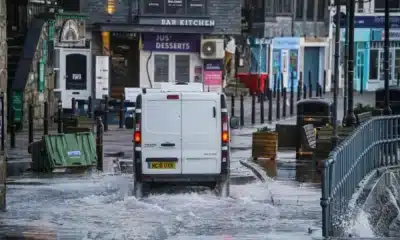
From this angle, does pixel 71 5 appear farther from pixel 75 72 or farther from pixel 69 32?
pixel 69 32

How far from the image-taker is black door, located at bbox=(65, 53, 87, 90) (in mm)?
47594

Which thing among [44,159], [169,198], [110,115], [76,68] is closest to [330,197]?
[169,198]

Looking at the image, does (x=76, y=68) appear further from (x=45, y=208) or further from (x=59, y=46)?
(x=45, y=208)

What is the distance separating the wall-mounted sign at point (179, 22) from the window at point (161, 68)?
4.81ft

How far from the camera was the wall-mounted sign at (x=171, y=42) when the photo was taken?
50.5 metres

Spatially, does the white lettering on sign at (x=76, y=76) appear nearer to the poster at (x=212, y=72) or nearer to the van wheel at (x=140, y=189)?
the poster at (x=212, y=72)

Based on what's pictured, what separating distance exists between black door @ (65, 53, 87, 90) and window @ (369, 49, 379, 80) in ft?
90.6

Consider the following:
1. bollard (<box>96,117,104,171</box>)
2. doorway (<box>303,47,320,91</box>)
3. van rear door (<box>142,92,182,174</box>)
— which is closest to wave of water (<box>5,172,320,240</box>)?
van rear door (<box>142,92,182,174</box>)

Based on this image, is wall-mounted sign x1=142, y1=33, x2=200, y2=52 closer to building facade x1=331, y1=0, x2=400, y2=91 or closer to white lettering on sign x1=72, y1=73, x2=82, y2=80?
white lettering on sign x1=72, y1=73, x2=82, y2=80

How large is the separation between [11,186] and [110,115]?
20297mm

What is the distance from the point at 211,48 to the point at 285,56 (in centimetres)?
1744

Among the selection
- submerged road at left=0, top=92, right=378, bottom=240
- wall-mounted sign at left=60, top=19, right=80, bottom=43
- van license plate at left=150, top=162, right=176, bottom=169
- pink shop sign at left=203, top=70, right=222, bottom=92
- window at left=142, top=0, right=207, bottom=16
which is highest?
window at left=142, top=0, right=207, bottom=16

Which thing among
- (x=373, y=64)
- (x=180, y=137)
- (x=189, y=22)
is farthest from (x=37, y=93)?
(x=373, y=64)

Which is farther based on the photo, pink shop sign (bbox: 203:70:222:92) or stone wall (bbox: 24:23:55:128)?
pink shop sign (bbox: 203:70:222:92)
